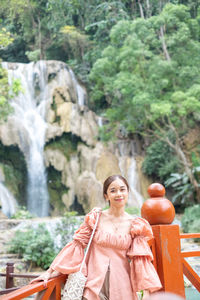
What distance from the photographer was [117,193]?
2.19m

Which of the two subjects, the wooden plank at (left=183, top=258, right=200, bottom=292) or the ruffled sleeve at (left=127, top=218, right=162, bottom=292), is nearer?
the ruffled sleeve at (left=127, top=218, right=162, bottom=292)

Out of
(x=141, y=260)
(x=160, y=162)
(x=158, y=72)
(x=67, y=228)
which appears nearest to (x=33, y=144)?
(x=160, y=162)

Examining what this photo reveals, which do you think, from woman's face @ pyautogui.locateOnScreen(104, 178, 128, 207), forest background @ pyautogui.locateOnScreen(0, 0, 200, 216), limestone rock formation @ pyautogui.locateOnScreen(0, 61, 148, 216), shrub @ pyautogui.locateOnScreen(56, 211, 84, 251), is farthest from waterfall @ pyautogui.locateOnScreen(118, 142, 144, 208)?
woman's face @ pyautogui.locateOnScreen(104, 178, 128, 207)

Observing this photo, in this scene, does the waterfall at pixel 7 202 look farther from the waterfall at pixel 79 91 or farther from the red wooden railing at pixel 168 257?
the red wooden railing at pixel 168 257

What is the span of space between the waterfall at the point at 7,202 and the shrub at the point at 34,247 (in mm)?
5888

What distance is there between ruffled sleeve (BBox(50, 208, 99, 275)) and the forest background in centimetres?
893

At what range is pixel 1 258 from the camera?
7.93 metres

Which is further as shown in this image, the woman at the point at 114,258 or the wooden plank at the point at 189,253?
the wooden plank at the point at 189,253

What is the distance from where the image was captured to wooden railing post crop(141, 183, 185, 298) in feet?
7.32

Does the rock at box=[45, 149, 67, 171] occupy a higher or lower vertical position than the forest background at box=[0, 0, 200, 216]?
lower

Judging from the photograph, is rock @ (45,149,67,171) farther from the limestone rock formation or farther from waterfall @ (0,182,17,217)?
waterfall @ (0,182,17,217)

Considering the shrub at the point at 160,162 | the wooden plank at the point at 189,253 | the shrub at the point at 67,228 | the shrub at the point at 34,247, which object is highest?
the shrub at the point at 160,162

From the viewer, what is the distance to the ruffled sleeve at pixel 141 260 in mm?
1921

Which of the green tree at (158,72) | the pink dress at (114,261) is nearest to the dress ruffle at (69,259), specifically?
the pink dress at (114,261)
